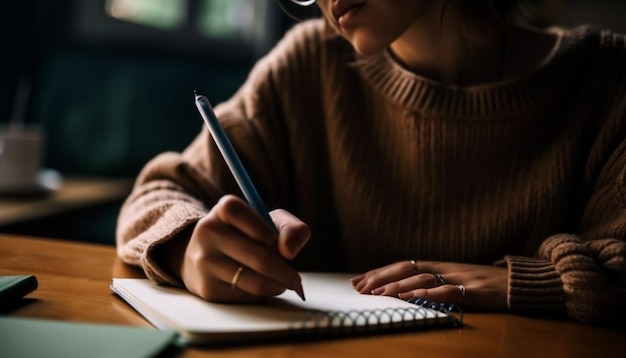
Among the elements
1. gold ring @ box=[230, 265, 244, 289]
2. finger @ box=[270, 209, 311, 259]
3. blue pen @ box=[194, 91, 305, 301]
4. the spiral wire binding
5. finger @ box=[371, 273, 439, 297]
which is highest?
blue pen @ box=[194, 91, 305, 301]

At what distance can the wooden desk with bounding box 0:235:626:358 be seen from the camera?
526 mm

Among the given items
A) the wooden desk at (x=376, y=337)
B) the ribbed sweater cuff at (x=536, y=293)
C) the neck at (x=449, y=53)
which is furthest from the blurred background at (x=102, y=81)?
the ribbed sweater cuff at (x=536, y=293)

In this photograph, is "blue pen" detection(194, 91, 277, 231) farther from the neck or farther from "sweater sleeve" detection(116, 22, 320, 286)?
the neck

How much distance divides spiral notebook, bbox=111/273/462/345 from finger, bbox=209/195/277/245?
6 cm

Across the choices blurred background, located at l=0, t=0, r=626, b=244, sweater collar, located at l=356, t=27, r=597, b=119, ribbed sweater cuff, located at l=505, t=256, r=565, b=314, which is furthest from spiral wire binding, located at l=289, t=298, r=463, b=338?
blurred background, located at l=0, t=0, r=626, b=244

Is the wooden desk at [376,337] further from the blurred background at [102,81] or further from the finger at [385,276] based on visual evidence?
the blurred background at [102,81]

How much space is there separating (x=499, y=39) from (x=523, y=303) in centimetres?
51

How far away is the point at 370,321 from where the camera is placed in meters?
0.58

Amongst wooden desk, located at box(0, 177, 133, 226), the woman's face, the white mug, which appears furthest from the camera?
the white mug

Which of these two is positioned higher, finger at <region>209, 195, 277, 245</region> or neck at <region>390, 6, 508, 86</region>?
neck at <region>390, 6, 508, 86</region>

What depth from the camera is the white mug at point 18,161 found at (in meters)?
1.49

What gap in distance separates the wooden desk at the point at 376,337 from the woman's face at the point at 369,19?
0.39 meters

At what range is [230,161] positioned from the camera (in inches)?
24.3

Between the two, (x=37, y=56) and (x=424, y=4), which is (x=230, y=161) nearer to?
(x=424, y=4)
